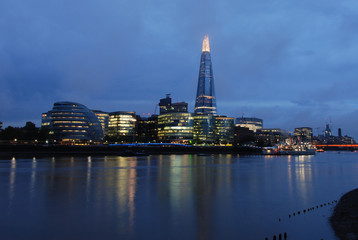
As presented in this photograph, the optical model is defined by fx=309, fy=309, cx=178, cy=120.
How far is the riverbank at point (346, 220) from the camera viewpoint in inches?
746

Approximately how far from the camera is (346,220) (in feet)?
72.5

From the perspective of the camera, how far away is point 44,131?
625 feet

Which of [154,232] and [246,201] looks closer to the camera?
[154,232]

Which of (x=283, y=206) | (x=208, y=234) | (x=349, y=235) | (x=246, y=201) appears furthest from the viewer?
(x=246, y=201)

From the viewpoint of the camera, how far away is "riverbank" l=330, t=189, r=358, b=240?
1895 cm

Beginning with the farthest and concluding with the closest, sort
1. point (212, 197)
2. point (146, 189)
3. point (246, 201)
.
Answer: point (146, 189) < point (212, 197) < point (246, 201)

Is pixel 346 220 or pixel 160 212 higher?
pixel 346 220

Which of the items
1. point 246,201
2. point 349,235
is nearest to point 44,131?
point 246,201

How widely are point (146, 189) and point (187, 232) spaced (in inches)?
736

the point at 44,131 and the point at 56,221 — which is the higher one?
the point at 44,131

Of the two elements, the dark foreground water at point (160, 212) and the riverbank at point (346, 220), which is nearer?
the riverbank at point (346, 220)

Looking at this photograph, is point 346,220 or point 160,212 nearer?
point 346,220

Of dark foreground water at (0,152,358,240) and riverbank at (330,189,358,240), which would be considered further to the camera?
dark foreground water at (0,152,358,240)

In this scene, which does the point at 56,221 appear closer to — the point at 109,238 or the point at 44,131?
the point at 109,238
